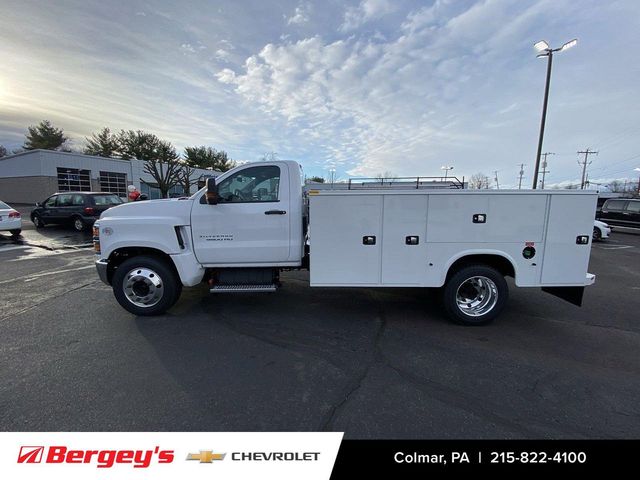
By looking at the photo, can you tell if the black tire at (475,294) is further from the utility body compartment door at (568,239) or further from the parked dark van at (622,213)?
the parked dark van at (622,213)

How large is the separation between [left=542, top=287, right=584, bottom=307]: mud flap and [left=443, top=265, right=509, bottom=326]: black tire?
2.79ft

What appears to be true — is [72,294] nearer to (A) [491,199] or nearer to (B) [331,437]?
(B) [331,437]

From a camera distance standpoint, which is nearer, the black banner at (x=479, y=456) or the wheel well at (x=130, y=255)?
the black banner at (x=479, y=456)

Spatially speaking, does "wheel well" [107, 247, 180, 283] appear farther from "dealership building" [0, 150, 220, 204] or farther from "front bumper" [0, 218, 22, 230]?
"dealership building" [0, 150, 220, 204]

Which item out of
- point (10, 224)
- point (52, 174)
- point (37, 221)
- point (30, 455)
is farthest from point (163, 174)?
point (30, 455)

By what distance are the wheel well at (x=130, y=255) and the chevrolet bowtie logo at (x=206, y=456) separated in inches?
118

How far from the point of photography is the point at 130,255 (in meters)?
4.81

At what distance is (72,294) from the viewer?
566 centimetres

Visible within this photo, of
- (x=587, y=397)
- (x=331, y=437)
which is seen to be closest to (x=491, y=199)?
(x=587, y=397)

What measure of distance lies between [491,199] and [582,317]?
2.67 meters

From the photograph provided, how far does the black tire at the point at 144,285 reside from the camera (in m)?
4.51

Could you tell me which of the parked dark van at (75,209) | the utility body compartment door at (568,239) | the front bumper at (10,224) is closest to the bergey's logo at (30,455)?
the utility body compartment door at (568,239)

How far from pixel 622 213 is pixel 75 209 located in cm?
2676

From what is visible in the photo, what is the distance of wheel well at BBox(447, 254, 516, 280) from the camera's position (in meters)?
4.35
